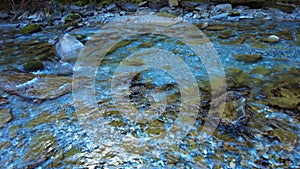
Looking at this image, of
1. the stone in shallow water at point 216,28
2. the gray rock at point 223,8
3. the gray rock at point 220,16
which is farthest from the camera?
the gray rock at point 223,8

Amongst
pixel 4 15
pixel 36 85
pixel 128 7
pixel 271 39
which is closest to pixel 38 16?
pixel 4 15

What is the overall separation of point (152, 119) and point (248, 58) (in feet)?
9.50

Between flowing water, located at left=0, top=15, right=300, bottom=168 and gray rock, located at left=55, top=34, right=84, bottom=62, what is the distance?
0.33m

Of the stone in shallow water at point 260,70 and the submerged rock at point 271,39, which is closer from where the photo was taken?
the stone in shallow water at point 260,70

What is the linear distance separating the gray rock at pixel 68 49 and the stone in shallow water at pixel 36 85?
104 cm

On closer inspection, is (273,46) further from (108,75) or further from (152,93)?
(108,75)

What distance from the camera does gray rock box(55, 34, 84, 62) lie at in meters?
5.60

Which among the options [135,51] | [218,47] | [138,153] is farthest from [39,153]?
[218,47]

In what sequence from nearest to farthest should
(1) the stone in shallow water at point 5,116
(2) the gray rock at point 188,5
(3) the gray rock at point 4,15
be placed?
1. (1) the stone in shallow water at point 5,116
2. (2) the gray rock at point 188,5
3. (3) the gray rock at point 4,15

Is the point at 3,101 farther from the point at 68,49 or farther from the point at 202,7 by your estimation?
the point at 202,7

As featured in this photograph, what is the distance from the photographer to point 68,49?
5820 mm

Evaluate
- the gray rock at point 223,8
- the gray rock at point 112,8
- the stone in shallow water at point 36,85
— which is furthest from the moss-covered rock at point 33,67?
the gray rock at point 112,8

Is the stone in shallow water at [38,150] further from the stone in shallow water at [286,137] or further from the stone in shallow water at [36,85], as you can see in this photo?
the stone in shallow water at [286,137]

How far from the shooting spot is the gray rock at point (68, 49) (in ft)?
18.4
